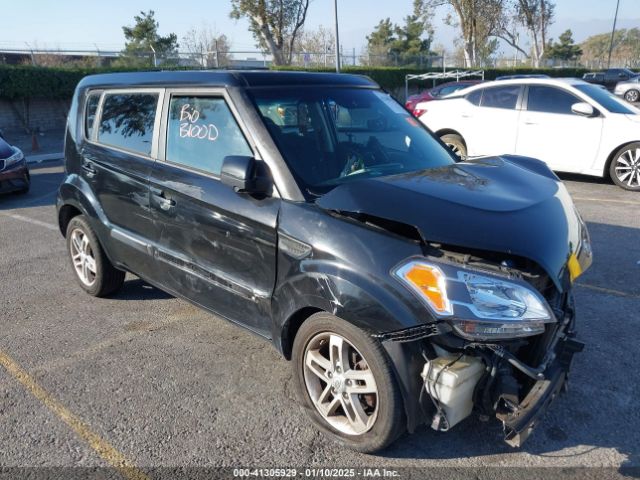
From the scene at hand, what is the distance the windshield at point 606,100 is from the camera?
8930 millimetres

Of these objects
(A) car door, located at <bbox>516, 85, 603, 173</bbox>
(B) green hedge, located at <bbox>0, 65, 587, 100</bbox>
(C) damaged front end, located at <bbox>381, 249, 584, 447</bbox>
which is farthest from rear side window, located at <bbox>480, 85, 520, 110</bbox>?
(B) green hedge, located at <bbox>0, 65, 587, 100</bbox>

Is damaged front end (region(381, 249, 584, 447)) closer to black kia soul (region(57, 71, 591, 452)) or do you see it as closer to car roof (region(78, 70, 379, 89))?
black kia soul (region(57, 71, 591, 452))

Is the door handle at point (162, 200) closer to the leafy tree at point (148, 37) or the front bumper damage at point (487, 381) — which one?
the front bumper damage at point (487, 381)

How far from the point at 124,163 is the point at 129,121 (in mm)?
353

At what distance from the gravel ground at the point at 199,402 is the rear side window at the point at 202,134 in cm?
135

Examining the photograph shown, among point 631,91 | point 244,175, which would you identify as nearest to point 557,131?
point 244,175

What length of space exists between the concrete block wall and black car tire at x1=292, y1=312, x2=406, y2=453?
66.7 ft

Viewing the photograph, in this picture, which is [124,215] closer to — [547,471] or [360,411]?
[360,411]

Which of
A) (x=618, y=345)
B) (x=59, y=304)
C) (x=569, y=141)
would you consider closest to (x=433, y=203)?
(x=618, y=345)

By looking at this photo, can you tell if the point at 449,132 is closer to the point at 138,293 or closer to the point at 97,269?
the point at 138,293

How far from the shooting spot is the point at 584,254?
315cm

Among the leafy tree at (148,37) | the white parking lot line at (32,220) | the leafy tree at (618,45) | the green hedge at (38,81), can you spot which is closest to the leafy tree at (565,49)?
the leafy tree at (618,45)

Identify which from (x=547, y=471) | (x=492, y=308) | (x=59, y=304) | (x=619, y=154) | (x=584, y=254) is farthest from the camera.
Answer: (x=619, y=154)

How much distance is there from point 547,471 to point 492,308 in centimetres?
92
